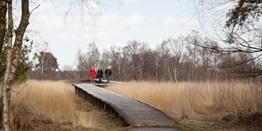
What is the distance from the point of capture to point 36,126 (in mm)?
9000

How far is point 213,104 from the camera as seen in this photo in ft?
45.9

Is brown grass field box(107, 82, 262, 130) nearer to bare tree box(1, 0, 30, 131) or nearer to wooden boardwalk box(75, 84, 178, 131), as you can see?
wooden boardwalk box(75, 84, 178, 131)

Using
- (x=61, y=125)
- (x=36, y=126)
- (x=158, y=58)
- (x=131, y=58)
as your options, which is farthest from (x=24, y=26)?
(x=131, y=58)

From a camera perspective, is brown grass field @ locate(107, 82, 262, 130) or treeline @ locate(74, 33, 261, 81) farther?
treeline @ locate(74, 33, 261, 81)

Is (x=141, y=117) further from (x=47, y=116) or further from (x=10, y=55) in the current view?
(x=10, y=55)

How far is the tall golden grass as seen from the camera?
11.6 m

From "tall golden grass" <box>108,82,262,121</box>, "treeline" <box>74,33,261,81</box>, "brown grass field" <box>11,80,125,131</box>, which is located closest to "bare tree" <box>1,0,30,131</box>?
"brown grass field" <box>11,80,125,131</box>

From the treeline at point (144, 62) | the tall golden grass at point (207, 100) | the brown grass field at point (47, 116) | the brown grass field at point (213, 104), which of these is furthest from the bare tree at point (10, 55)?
the treeline at point (144, 62)

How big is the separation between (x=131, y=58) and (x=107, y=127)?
70884 mm

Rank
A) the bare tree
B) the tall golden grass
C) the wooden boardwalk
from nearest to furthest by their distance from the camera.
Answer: the bare tree < the wooden boardwalk < the tall golden grass

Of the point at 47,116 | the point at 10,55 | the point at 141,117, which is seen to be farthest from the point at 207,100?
the point at 10,55

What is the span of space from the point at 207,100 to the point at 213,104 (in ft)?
2.04

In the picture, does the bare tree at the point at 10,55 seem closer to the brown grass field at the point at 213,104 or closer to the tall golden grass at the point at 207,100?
the brown grass field at the point at 213,104

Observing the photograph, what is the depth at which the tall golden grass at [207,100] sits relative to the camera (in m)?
11.6
